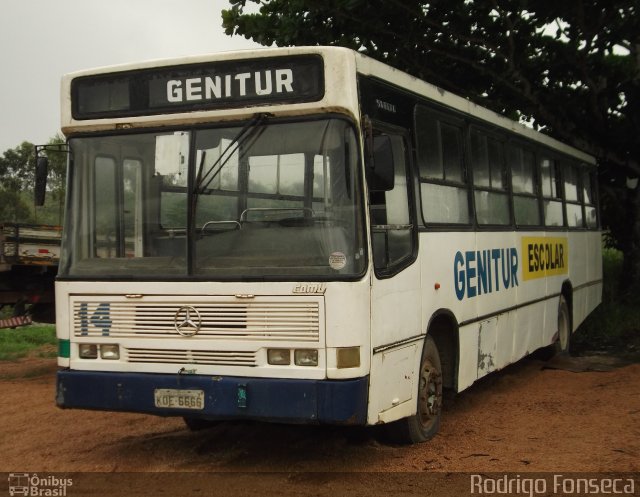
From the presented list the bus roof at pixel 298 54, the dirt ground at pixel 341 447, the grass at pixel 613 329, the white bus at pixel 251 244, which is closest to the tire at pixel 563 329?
the grass at pixel 613 329

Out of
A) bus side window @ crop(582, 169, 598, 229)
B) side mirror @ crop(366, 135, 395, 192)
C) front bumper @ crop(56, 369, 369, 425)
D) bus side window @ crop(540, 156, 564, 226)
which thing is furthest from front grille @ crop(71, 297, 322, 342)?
bus side window @ crop(582, 169, 598, 229)

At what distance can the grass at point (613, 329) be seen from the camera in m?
13.5

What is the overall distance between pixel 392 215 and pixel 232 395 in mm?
1750

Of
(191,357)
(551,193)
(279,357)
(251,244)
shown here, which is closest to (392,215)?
(251,244)

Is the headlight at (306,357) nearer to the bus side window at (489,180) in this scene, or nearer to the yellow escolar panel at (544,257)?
the bus side window at (489,180)

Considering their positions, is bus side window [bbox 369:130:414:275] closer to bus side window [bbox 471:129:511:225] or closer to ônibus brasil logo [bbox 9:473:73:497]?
bus side window [bbox 471:129:511:225]

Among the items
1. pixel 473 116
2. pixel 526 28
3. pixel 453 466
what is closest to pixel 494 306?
pixel 473 116

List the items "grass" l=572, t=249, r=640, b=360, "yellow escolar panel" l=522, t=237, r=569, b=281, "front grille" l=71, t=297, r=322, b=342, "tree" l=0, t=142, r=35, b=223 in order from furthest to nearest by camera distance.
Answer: "tree" l=0, t=142, r=35, b=223 < "grass" l=572, t=249, r=640, b=360 < "yellow escolar panel" l=522, t=237, r=569, b=281 < "front grille" l=71, t=297, r=322, b=342

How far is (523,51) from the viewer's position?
14.9 meters

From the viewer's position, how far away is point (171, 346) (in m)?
6.11

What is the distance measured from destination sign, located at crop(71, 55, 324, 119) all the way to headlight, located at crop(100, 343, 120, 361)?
1667 millimetres

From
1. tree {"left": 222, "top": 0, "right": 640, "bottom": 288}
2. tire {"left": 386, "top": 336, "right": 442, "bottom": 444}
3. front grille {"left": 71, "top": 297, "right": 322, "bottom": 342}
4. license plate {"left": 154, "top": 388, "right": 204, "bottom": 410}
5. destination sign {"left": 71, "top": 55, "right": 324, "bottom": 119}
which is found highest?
tree {"left": 222, "top": 0, "right": 640, "bottom": 288}

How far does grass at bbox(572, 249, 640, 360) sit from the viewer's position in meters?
13.5

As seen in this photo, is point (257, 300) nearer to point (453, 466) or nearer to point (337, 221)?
point (337, 221)
